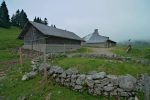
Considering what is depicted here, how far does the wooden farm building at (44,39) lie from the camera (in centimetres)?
3581

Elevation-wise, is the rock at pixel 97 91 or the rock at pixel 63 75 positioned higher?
the rock at pixel 63 75

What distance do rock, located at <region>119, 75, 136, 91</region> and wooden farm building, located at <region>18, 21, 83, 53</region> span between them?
22.1 metres

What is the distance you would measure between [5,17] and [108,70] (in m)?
77.1

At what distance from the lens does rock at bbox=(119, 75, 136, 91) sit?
11104mm

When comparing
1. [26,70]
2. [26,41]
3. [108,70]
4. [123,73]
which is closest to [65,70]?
[108,70]

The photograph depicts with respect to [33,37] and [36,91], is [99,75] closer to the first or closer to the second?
[36,91]

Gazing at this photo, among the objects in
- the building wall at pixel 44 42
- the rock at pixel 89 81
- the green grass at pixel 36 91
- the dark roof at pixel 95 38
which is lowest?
the green grass at pixel 36 91

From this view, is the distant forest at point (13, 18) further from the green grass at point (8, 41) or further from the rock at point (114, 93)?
the rock at point (114, 93)

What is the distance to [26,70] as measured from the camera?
17.2m

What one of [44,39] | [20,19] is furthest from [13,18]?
[44,39]

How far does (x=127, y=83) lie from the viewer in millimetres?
11211

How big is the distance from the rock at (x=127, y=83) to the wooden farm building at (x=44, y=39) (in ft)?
72.6

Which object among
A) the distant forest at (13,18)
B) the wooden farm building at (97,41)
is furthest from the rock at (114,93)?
the distant forest at (13,18)

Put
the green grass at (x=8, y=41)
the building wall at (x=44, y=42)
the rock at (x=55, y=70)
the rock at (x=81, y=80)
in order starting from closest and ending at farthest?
the rock at (x=81, y=80) → the rock at (x=55, y=70) → the building wall at (x=44, y=42) → the green grass at (x=8, y=41)
